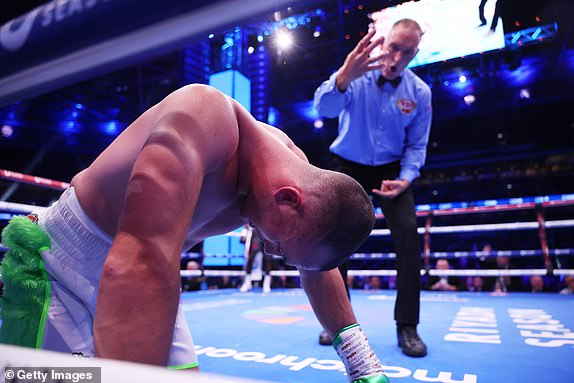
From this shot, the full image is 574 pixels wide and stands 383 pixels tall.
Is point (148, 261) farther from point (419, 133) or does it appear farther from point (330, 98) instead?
point (419, 133)

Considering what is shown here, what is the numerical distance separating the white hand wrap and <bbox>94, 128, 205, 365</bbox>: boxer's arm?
0.56 meters

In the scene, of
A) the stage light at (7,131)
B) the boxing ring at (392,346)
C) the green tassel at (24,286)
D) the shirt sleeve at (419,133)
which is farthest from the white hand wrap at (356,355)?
the stage light at (7,131)

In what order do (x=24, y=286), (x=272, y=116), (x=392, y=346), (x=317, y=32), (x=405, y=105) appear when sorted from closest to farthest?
1. (x=24, y=286)
2. (x=392, y=346)
3. (x=405, y=105)
4. (x=317, y=32)
5. (x=272, y=116)

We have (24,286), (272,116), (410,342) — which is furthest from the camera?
(272,116)

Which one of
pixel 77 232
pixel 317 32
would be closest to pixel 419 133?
pixel 77 232

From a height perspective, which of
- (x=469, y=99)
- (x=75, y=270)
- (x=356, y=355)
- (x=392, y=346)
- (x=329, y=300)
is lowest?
(x=392, y=346)

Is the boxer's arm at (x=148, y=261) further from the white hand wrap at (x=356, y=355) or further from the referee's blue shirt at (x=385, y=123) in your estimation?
the referee's blue shirt at (x=385, y=123)

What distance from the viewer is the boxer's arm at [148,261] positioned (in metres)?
0.52

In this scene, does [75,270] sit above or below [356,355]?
above

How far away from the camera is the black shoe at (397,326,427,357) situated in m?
1.49

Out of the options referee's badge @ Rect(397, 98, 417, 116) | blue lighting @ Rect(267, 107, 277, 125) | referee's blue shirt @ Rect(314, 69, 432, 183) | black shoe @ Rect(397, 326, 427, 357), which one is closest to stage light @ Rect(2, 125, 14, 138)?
blue lighting @ Rect(267, 107, 277, 125)

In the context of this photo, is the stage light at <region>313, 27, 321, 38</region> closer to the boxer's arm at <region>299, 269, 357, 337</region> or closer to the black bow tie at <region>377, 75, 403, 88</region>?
the black bow tie at <region>377, 75, 403, 88</region>

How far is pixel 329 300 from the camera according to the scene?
105 cm

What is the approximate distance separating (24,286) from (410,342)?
135cm
